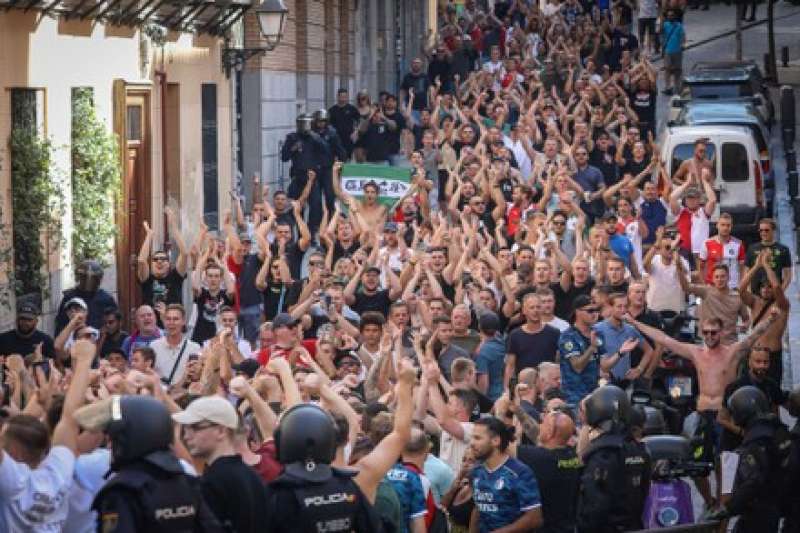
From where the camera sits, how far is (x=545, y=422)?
40.7 feet

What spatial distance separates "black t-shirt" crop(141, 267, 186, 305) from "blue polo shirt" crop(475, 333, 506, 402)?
11.4 feet

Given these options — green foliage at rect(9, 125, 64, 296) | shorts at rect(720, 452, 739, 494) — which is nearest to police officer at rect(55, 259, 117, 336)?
green foliage at rect(9, 125, 64, 296)

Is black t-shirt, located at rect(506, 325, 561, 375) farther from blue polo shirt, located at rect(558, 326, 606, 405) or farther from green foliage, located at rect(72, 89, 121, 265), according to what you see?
green foliage, located at rect(72, 89, 121, 265)

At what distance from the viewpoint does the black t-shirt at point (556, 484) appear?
39.7ft

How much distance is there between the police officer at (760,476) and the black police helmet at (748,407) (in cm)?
3

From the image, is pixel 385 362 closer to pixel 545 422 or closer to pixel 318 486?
pixel 545 422

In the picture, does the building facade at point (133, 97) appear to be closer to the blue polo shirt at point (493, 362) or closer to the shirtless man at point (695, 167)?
the blue polo shirt at point (493, 362)

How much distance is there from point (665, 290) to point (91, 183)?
18.8ft

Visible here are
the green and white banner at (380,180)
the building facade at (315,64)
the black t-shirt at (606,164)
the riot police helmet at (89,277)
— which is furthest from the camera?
the building facade at (315,64)

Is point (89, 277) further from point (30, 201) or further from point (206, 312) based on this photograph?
point (30, 201)

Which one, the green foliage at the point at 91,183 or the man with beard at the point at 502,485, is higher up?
the green foliage at the point at 91,183


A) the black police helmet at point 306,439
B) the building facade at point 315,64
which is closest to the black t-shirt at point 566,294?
the black police helmet at point 306,439

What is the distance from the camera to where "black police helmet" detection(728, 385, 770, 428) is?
13.6m

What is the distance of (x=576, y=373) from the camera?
1666 centimetres
